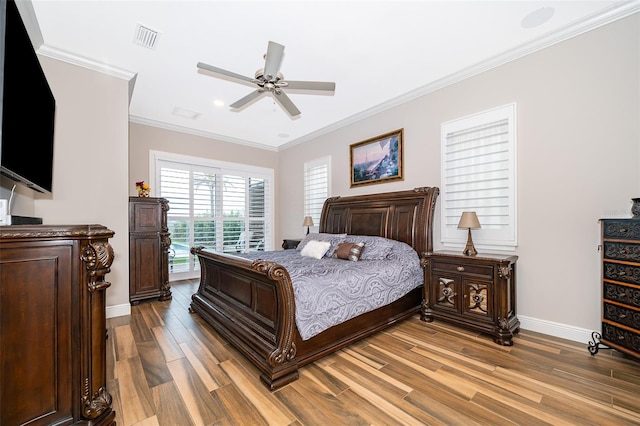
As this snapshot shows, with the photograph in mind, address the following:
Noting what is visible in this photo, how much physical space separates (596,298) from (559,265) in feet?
1.18

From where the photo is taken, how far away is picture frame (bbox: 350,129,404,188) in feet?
12.9

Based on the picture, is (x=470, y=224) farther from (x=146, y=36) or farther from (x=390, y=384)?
(x=146, y=36)

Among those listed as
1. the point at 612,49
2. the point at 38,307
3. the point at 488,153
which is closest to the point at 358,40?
the point at 488,153

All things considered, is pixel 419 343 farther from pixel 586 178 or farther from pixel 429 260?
pixel 586 178

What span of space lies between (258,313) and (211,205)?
150 inches

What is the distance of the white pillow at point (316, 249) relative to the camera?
3453mm

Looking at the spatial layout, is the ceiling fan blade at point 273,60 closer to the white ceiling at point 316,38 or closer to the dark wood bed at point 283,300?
the white ceiling at point 316,38

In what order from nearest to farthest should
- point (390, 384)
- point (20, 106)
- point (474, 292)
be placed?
1. point (20, 106)
2. point (390, 384)
3. point (474, 292)

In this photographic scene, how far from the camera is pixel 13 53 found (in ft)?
4.96

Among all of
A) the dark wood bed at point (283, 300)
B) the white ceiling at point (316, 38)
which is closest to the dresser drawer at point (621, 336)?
the dark wood bed at point (283, 300)

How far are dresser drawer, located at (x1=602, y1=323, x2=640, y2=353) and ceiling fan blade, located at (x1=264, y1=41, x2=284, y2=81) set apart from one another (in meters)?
3.46

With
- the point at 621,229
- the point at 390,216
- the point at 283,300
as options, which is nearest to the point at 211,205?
the point at 390,216

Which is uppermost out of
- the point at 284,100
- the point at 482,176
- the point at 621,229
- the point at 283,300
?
the point at 284,100

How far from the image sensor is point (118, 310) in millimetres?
3238
